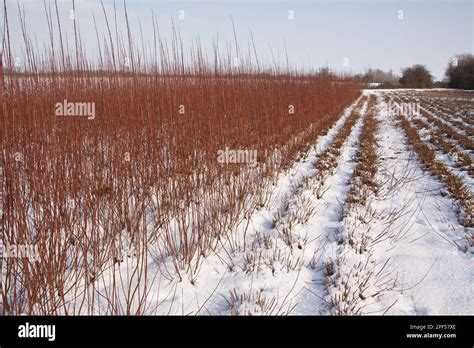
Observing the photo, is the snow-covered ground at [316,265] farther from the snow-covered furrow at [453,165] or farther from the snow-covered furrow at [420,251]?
the snow-covered furrow at [453,165]

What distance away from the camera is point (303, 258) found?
6.02ft

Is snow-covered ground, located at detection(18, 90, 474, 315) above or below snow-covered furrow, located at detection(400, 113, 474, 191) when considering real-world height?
below

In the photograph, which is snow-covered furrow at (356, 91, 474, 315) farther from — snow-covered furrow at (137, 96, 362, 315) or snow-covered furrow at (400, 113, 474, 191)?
snow-covered furrow at (137, 96, 362, 315)

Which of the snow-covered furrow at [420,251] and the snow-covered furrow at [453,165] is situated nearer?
the snow-covered furrow at [420,251]

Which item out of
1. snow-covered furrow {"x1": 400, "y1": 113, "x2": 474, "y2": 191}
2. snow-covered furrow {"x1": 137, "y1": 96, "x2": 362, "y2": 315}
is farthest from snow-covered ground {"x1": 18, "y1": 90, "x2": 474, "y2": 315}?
snow-covered furrow {"x1": 400, "y1": 113, "x2": 474, "y2": 191}

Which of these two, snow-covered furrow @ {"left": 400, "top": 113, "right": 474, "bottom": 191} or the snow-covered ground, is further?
snow-covered furrow @ {"left": 400, "top": 113, "right": 474, "bottom": 191}

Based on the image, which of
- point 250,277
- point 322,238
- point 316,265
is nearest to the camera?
point 250,277

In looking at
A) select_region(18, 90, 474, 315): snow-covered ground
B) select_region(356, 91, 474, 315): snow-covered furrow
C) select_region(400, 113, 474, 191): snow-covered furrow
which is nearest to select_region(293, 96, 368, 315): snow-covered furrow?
select_region(18, 90, 474, 315): snow-covered ground

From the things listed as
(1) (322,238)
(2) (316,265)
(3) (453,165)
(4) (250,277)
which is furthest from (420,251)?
(3) (453,165)

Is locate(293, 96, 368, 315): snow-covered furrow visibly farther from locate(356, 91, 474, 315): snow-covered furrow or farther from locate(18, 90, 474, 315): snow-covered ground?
locate(356, 91, 474, 315): snow-covered furrow

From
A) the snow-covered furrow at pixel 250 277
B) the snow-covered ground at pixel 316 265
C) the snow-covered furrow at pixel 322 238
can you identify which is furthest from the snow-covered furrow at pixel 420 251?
the snow-covered furrow at pixel 250 277

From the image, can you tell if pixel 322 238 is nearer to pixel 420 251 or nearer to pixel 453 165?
pixel 420 251
